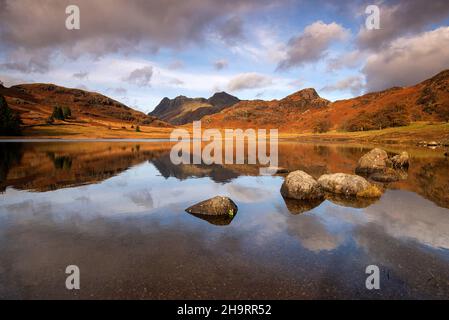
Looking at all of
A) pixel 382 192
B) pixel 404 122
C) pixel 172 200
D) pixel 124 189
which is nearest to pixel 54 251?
pixel 172 200

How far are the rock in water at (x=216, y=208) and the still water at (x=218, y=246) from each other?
51cm

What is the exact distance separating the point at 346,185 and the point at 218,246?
11163 millimetres

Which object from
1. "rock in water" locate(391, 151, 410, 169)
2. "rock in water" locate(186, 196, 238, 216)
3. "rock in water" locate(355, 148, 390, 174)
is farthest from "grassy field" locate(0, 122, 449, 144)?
"rock in water" locate(186, 196, 238, 216)

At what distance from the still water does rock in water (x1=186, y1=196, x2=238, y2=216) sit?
51cm

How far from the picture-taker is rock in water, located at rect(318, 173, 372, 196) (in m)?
16.7

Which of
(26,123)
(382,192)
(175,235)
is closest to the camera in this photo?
(175,235)

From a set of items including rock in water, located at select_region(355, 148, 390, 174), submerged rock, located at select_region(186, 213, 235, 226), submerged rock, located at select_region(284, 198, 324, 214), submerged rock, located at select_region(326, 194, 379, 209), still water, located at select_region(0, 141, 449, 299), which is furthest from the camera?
rock in water, located at select_region(355, 148, 390, 174)

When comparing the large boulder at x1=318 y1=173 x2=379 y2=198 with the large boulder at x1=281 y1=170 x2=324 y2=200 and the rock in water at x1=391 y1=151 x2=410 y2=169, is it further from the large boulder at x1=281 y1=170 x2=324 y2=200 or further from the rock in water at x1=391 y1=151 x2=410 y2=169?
the rock in water at x1=391 y1=151 x2=410 y2=169

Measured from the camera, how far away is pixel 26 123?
11312 centimetres

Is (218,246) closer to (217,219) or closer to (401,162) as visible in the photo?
(217,219)

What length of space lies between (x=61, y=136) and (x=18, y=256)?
110 m

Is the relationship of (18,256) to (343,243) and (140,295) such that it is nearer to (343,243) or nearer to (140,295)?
(140,295)

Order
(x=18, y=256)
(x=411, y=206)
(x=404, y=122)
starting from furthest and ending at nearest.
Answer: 1. (x=404, y=122)
2. (x=411, y=206)
3. (x=18, y=256)

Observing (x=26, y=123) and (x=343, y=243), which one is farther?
(x=26, y=123)
